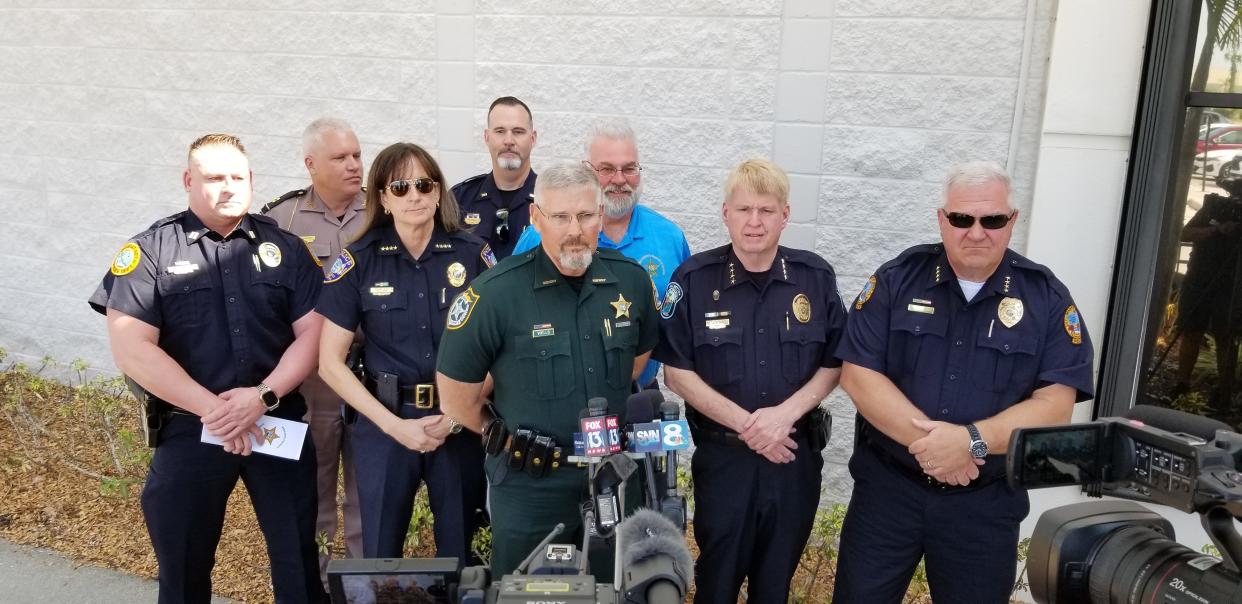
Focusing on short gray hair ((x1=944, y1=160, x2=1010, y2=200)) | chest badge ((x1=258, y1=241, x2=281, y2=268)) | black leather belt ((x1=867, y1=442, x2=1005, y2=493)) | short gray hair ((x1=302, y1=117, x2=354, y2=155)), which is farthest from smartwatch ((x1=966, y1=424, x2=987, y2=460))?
short gray hair ((x1=302, y1=117, x2=354, y2=155))

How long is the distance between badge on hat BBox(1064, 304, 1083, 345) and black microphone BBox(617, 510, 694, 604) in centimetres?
178

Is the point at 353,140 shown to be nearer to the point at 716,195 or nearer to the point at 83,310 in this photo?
the point at 716,195

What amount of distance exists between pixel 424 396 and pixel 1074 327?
2299 mm

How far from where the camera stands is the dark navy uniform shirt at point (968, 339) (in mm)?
3051

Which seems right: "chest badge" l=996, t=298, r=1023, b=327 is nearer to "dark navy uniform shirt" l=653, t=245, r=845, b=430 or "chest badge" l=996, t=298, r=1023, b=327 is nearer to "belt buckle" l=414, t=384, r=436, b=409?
"dark navy uniform shirt" l=653, t=245, r=845, b=430

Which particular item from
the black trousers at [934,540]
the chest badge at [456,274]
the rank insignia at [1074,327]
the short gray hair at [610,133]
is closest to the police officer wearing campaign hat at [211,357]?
the chest badge at [456,274]

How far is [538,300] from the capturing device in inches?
122

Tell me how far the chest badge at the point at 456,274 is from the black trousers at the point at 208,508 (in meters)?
0.89

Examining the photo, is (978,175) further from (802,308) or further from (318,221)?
(318,221)

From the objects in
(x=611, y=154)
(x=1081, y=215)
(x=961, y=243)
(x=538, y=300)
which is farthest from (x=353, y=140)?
(x=1081, y=215)

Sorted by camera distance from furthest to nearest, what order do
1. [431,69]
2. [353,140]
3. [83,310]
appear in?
1. [83,310]
2. [431,69]
3. [353,140]

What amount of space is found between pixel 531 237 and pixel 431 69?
200cm

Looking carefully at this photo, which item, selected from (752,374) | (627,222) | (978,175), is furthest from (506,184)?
(978,175)

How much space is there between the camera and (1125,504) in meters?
2.30
